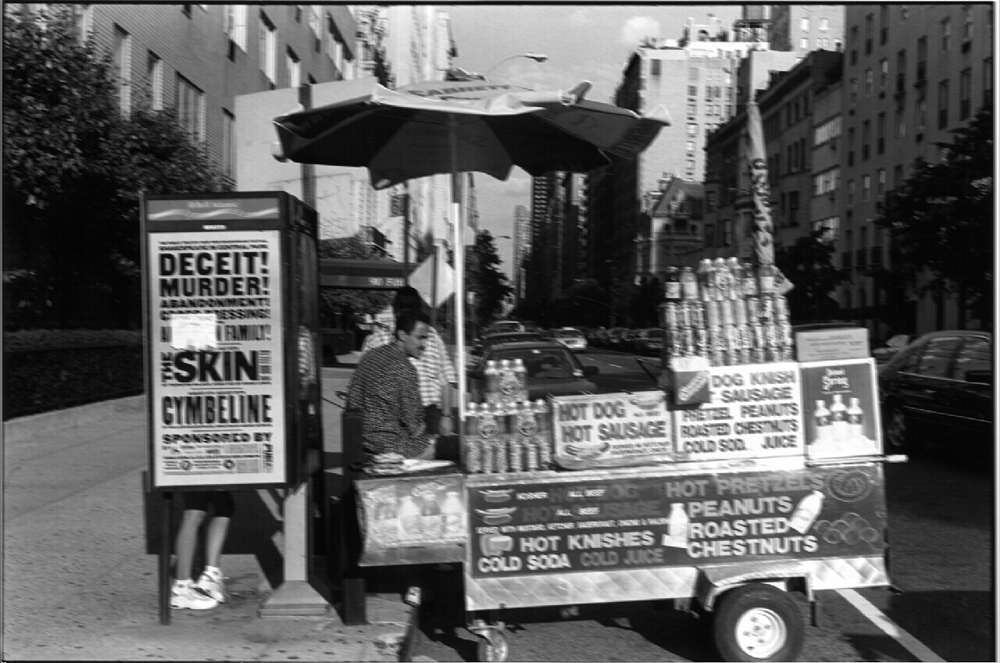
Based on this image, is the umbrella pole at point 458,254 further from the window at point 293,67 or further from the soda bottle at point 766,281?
the window at point 293,67

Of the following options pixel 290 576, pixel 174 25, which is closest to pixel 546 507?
pixel 290 576

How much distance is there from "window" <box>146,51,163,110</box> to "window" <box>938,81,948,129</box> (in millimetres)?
33640

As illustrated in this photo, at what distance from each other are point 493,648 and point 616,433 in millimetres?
1274

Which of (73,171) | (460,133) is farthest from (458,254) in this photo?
(73,171)

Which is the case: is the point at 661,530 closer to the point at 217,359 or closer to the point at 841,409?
the point at 841,409

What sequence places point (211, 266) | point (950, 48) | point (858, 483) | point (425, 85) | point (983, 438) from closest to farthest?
1. point (858, 483)
2. point (211, 266)
3. point (425, 85)
4. point (983, 438)
5. point (950, 48)

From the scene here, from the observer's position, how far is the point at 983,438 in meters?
11.1

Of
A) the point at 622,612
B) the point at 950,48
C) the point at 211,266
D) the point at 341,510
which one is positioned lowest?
the point at 622,612

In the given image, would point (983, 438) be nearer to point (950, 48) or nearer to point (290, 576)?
point (290, 576)

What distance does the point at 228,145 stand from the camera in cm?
2377

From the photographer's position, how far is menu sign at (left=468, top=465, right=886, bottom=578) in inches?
198

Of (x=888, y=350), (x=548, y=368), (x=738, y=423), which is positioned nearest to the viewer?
(x=738, y=423)

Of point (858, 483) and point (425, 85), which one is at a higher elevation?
point (425, 85)

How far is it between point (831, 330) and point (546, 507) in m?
1.78
